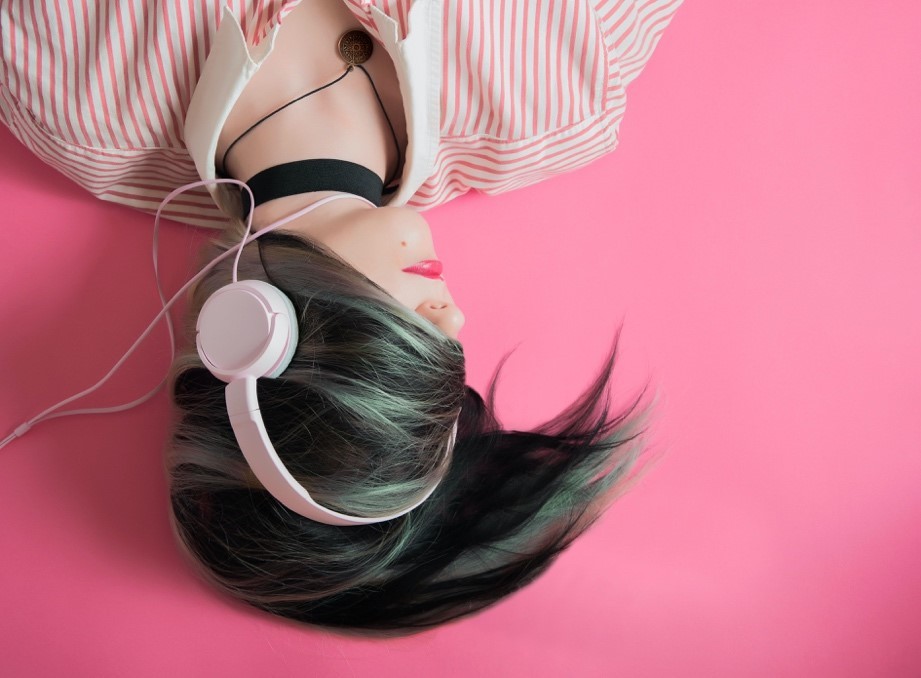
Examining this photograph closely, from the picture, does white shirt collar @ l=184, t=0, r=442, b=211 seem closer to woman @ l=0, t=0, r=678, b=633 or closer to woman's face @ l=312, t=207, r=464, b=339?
woman @ l=0, t=0, r=678, b=633

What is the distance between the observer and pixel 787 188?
117cm

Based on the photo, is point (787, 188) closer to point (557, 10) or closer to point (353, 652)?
point (557, 10)

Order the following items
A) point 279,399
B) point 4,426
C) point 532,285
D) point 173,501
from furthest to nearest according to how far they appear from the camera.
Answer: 1. point 532,285
2. point 4,426
3. point 173,501
4. point 279,399

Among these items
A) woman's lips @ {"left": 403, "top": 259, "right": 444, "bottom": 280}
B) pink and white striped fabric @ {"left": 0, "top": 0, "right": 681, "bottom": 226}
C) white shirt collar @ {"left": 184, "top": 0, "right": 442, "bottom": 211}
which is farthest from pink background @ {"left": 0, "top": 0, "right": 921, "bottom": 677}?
woman's lips @ {"left": 403, "top": 259, "right": 444, "bottom": 280}

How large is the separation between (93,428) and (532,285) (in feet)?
2.24

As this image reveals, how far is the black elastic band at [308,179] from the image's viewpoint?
2.72 ft

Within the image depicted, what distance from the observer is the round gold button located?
0.88 metres

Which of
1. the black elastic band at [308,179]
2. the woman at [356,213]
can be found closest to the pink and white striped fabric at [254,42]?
the woman at [356,213]

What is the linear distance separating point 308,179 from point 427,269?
0.19m

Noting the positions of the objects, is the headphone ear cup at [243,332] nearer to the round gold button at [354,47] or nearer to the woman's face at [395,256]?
the woman's face at [395,256]

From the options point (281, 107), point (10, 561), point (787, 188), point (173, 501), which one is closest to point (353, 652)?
point (173, 501)

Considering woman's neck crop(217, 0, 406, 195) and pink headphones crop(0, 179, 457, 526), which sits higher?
woman's neck crop(217, 0, 406, 195)

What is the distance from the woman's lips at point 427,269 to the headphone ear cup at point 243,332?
6.5 inches

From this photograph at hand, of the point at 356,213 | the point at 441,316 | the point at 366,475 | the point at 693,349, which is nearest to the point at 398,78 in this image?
the point at 356,213
